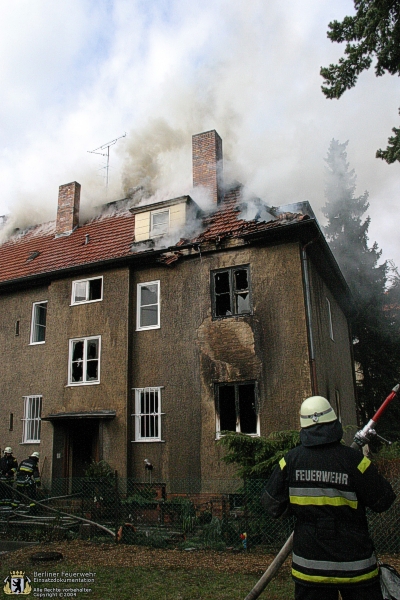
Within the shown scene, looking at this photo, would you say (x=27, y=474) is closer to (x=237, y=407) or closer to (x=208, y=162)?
(x=237, y=407)

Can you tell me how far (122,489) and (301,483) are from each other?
10231 millimetres

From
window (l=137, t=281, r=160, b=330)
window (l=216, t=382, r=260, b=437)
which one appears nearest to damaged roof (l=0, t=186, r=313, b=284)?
window (l=137, t=281, r=160, b=330)

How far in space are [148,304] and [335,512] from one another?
1195cm

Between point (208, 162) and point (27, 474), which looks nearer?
point (27, 474)

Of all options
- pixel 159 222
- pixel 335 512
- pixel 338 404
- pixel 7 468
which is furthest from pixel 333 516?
pixel 159 222

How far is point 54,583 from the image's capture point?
6.49 metres

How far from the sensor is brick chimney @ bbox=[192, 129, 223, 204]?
642 inches

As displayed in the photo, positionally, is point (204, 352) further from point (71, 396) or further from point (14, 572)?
point (14, 572)

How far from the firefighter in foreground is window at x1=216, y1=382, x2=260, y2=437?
8979 millimetres

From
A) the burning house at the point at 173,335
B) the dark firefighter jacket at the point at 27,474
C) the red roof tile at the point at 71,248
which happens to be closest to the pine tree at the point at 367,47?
the burning house at the point at 173,335

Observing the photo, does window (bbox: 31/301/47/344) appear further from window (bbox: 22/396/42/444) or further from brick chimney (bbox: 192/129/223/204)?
brick chimney (bbox: 192/129/223/204)

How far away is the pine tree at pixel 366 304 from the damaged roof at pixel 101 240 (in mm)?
13108

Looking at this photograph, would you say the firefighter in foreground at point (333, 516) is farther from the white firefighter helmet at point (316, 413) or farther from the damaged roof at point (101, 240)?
the damaged roof at point (101, 240)

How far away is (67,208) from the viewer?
1938 cm
